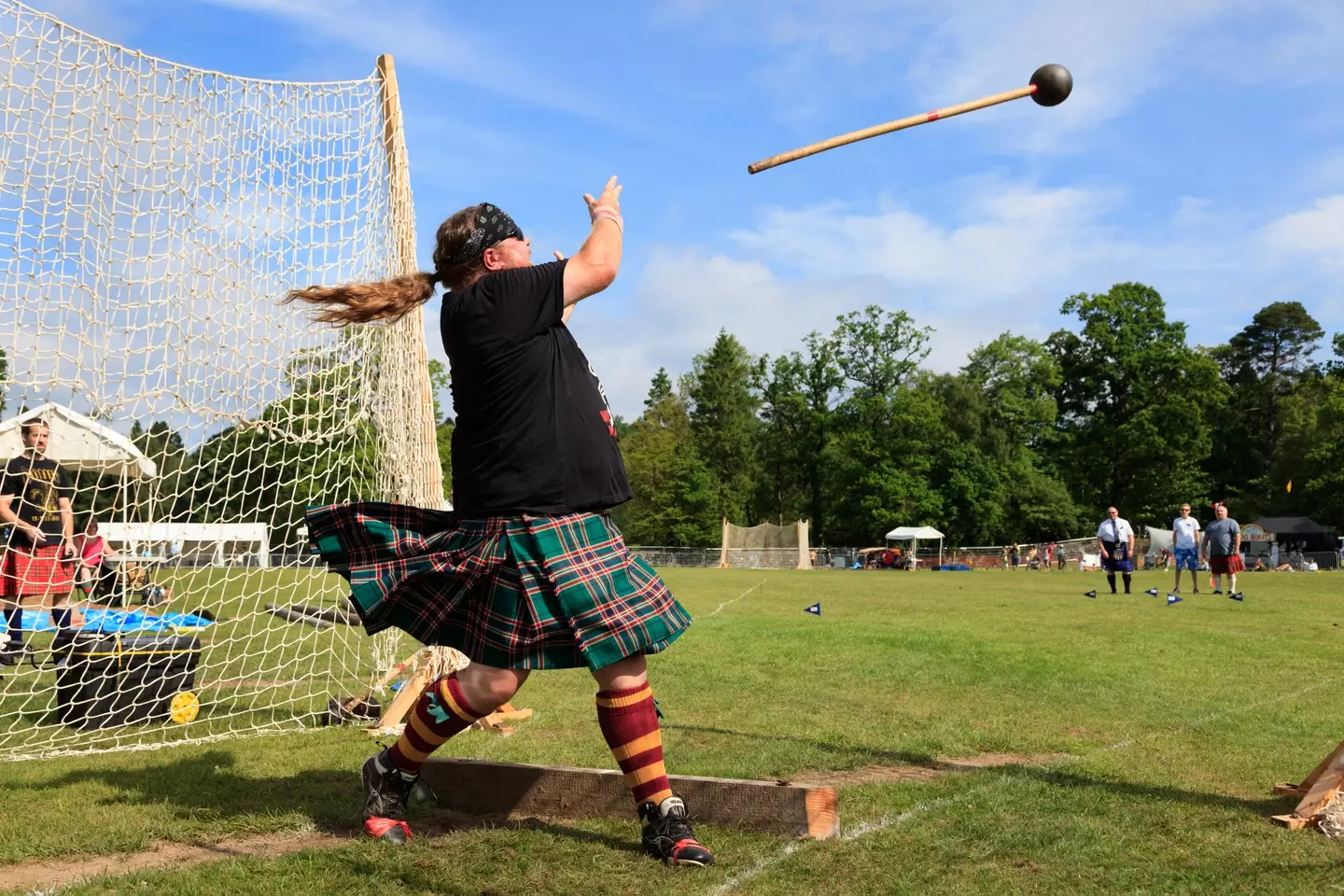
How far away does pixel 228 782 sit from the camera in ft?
15.0

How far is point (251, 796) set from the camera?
14.1 feet

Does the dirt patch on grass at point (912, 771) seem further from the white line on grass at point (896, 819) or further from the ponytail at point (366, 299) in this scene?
→ the ponytail at point (366, 299)

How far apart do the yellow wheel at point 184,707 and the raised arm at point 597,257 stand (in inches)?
154

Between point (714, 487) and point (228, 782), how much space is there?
67341mm

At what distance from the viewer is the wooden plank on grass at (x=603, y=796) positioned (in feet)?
11.7

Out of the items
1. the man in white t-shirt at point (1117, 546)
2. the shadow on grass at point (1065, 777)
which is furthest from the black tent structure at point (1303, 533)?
the shadow on grass at point (1065, 777)

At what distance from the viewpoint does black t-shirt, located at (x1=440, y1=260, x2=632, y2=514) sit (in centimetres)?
353

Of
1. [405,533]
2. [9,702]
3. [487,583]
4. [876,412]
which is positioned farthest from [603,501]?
[876,412]

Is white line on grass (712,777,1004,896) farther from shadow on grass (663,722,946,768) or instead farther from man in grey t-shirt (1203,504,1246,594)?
man in grey t-shirt (1203,504,1246,594)

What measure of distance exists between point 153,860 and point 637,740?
1.57 m

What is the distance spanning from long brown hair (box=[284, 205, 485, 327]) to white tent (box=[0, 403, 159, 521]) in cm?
209

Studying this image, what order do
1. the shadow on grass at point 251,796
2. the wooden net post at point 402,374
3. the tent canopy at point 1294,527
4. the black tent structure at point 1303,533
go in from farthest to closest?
the tent canopy at point 1294,527, the black tent structure at point 1303,533, the wooden net post at point 402,374, the shadow on grass at point 251,796

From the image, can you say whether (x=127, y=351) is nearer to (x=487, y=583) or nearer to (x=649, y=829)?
(x=487, y=583)

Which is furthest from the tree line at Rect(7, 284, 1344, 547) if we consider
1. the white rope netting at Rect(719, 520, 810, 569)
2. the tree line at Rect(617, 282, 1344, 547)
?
the white rope netting at Rect(719, 520, 810, 569)
